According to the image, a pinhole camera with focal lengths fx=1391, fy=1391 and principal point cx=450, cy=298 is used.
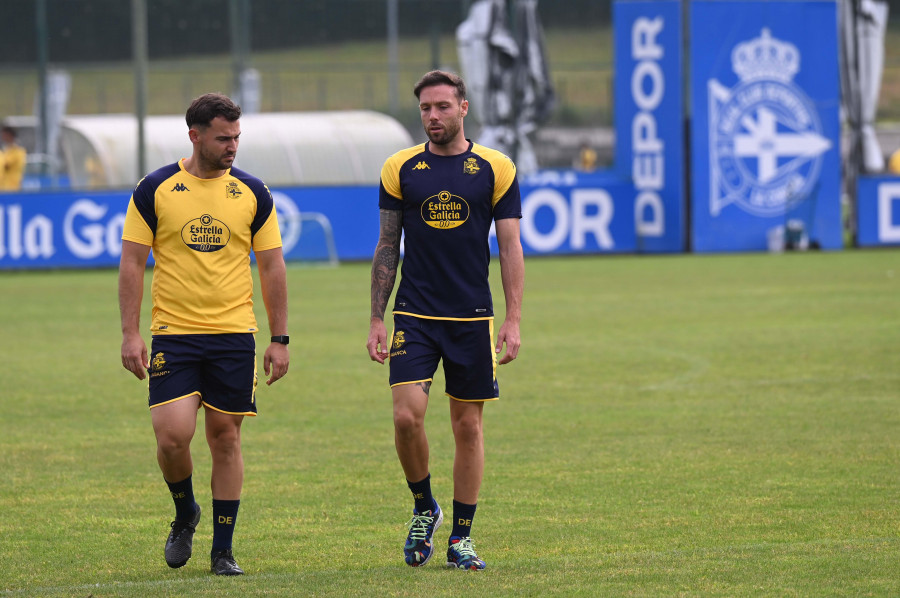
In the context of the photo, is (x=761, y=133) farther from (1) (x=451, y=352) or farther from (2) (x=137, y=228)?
(2) (x=137, y=228)

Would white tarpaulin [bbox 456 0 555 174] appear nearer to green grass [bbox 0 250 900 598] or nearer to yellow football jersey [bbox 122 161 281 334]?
green grass [bbox 0 250 900 598]

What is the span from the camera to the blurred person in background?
25781mm

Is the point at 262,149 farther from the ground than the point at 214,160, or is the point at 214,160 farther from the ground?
the point at 262,149

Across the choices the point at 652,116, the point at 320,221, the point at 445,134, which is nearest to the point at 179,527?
the point at 445,134

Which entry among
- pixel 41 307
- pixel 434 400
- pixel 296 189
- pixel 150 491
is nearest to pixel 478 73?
pixel 296 189

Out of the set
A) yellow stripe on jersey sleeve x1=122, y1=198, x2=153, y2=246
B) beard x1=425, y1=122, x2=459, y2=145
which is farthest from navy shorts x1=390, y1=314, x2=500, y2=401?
yellow stripe on jersey sleeve x1=122, y1=198, x2=153, y2=246

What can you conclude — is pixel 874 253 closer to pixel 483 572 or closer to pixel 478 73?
pixel 478 73

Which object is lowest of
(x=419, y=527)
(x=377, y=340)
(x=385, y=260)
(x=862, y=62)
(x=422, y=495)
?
(x=419, y=527)

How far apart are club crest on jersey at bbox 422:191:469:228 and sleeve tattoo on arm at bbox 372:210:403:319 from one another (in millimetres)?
166

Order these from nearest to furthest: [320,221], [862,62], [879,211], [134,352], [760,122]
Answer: [134,352], [320,221], [760,122], [879,211], [862,62]

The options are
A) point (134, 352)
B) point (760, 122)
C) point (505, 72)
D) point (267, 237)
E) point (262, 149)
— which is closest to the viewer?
point (134, 352)

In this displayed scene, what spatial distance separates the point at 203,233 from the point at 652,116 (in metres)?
24.5

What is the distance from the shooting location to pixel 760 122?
2878 cm

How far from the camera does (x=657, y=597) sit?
5.17m
